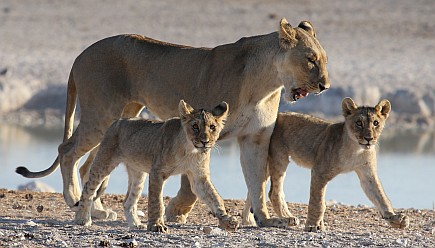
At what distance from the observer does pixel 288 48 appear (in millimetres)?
10086

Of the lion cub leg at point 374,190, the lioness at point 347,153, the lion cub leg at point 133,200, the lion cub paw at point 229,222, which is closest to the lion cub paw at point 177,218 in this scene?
the lion cub leg at point 133,200

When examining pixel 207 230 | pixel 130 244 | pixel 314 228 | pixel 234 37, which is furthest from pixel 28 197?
pixel 234 37

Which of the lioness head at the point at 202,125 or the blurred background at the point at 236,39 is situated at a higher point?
the blurred background at the point at 236,39

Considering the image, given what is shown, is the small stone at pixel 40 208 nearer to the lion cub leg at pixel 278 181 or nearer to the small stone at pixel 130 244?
the lion cub leg at pixel 278 181

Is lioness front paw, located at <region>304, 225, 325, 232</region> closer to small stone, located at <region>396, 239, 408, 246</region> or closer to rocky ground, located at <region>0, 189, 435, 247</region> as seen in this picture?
rocky ground, located at <region>0, 189, 435, 247</region>

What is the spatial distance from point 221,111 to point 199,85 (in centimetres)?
128

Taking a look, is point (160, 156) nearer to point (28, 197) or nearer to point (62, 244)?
point (62, 244)

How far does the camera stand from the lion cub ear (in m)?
9.27

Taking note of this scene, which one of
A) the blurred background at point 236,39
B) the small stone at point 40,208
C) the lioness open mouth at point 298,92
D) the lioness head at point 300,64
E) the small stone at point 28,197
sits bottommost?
the small stone at point 40,208

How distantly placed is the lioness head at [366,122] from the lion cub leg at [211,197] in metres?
1.18

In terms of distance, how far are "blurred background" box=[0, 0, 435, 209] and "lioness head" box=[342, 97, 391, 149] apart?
204 inches

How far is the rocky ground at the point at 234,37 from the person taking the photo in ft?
80.2

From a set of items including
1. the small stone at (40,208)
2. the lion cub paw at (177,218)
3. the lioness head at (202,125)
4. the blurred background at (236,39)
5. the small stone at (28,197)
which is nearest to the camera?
the lioness head at (202,125)

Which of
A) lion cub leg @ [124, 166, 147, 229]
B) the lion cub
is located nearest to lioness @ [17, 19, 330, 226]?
lion cub leg @ [124, 166, 147, 229]
